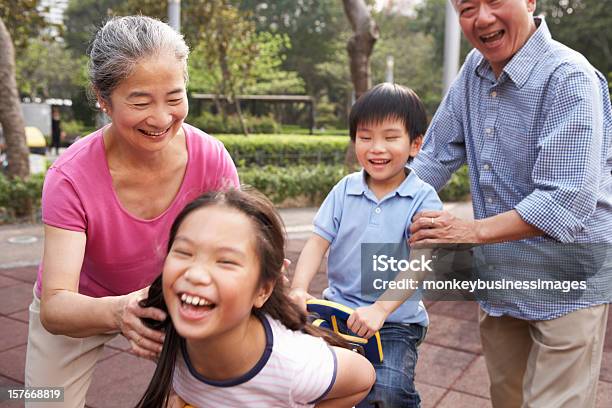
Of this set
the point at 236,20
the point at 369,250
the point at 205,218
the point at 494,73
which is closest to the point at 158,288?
the point at 205,218

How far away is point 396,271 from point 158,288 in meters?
0.83

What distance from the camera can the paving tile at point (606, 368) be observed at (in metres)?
3.47

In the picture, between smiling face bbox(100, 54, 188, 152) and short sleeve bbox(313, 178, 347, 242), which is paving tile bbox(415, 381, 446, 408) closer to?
short sleeve bbox(313, 178, 347, 242)

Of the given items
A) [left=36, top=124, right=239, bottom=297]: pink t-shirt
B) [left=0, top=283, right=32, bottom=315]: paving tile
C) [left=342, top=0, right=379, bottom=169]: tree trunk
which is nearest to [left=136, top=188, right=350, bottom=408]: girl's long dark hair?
[left=36, top=124, right=239, bottom=297]: pink t-shirt

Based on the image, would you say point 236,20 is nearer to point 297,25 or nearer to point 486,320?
point 486,320

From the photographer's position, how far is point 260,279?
61.5 inches

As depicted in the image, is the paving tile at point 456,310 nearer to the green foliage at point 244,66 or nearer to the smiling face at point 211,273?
the smiling face at point 211,273

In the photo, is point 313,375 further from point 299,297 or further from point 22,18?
point 22,18

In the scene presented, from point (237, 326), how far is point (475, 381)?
229 cm

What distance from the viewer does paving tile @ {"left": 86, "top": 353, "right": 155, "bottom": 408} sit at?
3.19 meters

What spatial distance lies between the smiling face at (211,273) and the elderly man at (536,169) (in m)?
0.66

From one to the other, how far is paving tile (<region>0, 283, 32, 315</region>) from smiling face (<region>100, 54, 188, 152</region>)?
320cm

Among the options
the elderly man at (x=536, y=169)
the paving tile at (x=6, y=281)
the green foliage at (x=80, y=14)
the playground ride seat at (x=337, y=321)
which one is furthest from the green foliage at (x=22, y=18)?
the green foliage at (x=80, y=14)

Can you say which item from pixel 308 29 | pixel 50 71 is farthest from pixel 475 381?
pixel 308 29
